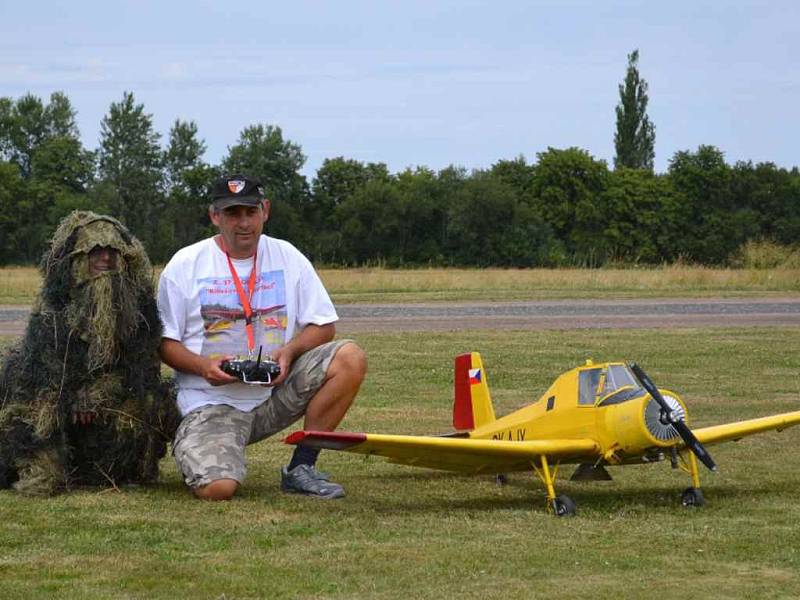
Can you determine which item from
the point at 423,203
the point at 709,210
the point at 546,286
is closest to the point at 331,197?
the point at 423,203

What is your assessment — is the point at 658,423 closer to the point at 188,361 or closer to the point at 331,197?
the point at 188,361

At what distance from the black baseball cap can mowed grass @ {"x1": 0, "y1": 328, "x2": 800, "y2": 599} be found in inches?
68.6

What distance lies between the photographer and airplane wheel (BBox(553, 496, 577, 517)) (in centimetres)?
739

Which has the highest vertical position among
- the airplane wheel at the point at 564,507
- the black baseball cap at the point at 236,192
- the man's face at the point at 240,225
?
the black baseball cap at the point at 236,192

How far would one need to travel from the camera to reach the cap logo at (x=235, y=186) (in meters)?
7.86

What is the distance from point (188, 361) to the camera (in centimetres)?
785

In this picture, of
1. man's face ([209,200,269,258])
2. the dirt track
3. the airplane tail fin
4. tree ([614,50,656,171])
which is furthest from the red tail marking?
tree ([614,50,656,171])

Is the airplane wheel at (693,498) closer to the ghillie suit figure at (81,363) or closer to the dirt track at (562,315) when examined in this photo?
the ghillie suit figure at (81,363)

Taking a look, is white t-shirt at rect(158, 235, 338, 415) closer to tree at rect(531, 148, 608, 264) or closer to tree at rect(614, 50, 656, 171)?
tree at rect(531, 148, 608, 264)

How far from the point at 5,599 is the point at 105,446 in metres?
2.55

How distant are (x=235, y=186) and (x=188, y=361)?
1.08 metres

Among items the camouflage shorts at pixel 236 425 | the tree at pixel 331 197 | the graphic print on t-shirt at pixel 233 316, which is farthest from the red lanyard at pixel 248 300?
the tree at pixel 331 197

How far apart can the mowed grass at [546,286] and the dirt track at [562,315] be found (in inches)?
84.2

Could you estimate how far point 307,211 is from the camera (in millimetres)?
62312
